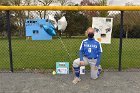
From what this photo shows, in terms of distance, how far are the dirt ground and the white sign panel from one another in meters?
0.99

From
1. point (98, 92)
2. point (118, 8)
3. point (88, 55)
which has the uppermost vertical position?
point (118, 8)

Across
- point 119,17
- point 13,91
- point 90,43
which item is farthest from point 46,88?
point 119,17

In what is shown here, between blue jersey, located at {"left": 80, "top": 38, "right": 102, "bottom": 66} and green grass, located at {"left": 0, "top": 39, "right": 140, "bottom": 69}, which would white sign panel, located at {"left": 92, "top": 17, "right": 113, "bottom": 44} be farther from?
green grass, located at {"left": 0, "top": 39, "right": 140, "bottom": 69}

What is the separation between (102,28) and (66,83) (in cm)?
194

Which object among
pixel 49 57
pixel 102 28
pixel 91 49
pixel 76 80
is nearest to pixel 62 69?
pixel 76 80

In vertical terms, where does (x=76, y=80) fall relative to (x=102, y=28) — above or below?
below

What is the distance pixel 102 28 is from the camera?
291 inches

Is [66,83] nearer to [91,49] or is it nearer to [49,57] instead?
[91,49]

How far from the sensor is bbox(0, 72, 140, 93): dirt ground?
5980 millimetres

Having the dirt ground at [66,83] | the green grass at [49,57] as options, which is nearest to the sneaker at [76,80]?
the dirt ground at [66,83]

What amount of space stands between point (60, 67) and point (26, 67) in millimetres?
1522

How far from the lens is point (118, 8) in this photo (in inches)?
279

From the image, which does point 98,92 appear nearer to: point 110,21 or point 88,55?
point 88,55

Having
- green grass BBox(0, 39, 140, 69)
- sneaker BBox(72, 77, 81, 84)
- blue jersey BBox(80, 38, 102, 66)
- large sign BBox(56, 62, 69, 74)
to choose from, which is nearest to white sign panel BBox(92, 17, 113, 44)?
blue jersey BBox(80, 38, 102, 66)
